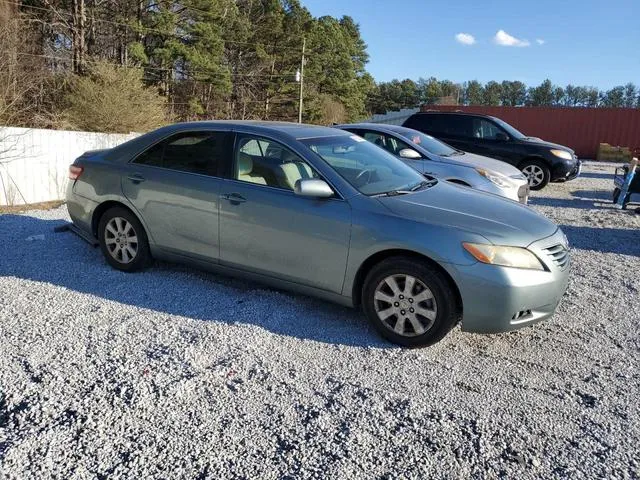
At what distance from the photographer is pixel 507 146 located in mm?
12242

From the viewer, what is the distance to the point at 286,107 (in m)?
45.0

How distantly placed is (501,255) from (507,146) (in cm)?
969

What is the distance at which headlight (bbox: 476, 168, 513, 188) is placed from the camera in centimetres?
806

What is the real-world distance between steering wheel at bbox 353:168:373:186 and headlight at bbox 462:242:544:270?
3.47ft

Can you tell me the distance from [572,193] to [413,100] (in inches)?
2811

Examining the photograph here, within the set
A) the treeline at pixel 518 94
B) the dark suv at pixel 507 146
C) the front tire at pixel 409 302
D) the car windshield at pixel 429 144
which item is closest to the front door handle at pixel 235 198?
the front tire at pixel 409 302

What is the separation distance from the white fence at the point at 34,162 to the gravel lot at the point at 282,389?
6.23m

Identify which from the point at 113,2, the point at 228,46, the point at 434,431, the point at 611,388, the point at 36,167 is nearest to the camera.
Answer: the point at 434,431

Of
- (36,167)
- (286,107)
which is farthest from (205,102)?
(36,167)

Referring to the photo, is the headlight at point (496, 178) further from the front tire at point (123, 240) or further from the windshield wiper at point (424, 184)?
the front tire at point (123, 240)

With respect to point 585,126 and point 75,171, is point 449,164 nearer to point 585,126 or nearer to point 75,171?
point 75,171

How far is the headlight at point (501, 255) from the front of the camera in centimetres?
342

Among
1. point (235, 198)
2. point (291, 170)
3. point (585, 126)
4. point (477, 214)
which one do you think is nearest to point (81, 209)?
point (235, 198)

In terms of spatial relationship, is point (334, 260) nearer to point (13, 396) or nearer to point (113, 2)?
point (13, 396)
